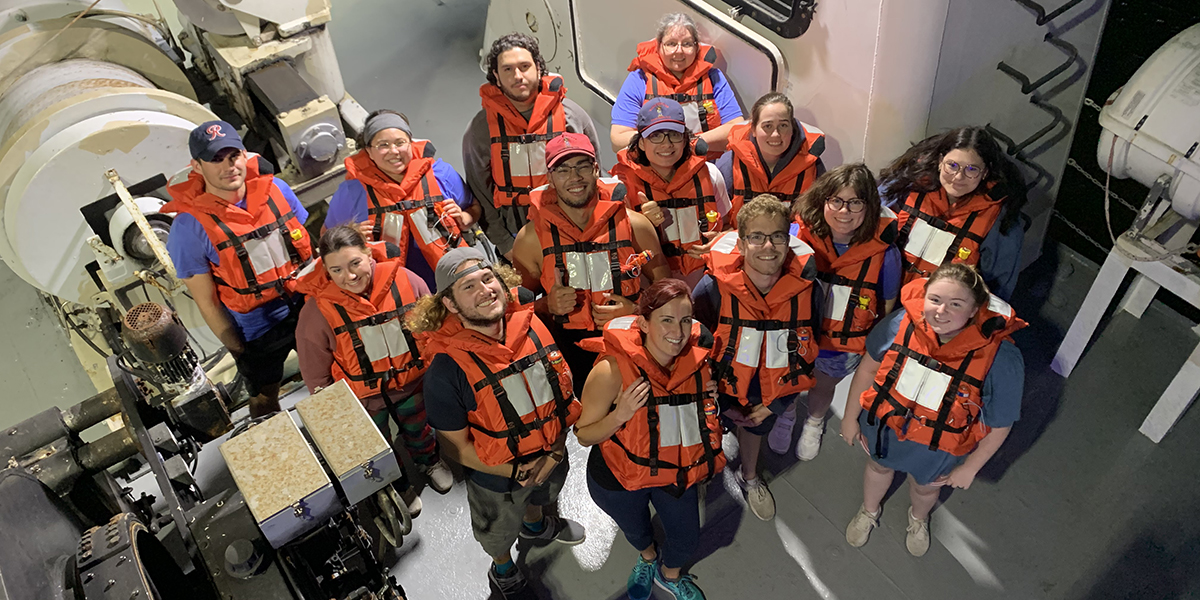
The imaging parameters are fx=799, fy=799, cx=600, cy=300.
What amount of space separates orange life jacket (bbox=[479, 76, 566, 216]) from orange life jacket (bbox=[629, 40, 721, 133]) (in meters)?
0.48

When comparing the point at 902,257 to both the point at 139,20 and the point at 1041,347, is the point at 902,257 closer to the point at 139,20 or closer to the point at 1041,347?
the point at 1041,347

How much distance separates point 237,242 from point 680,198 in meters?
1.82

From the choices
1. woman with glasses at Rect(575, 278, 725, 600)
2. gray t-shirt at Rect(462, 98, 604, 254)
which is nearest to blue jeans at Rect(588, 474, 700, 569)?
woman with glasses at Rect(575, 278, 725, 600)

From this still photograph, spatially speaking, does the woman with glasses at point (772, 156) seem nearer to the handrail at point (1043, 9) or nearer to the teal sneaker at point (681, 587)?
the handrail at point (1043, 9)

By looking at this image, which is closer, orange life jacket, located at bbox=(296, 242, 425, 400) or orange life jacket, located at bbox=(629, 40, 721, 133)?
orange life jacket, located at bbox=(296, 242, 425, 400)

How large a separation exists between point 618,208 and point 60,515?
6.55 feet

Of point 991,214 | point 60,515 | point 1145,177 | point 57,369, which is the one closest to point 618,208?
point 991,214

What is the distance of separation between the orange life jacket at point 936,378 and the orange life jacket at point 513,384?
3.73ft

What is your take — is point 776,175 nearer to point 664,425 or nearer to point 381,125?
point 664,425

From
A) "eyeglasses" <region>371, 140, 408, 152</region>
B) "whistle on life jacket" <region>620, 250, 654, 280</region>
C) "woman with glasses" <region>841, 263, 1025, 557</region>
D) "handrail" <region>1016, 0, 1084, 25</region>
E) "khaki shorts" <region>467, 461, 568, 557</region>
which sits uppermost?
"handrail" <region>1016, 0, 1084, 25</region>

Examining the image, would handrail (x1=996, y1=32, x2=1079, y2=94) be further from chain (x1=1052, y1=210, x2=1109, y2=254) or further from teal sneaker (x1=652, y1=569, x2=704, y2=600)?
teal sneaker (x1=652, y1=569, x2=704, y2=600)

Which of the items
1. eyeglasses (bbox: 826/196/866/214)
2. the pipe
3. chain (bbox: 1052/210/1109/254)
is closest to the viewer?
the pipe

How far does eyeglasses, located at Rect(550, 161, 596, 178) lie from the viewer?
297cm

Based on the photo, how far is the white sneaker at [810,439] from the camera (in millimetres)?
3777
